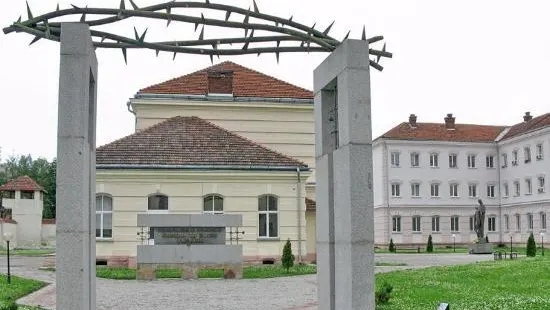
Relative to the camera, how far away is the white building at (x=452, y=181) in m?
67.0

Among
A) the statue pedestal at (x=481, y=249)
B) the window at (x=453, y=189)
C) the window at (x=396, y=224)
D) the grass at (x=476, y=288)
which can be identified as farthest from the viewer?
the window at (x=453, y=189)

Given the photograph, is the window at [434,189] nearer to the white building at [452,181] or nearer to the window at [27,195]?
the white building at [452,181]

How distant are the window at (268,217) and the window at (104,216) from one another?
663cm

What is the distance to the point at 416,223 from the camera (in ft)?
225

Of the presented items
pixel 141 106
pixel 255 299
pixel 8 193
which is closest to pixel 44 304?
pixel 255 299

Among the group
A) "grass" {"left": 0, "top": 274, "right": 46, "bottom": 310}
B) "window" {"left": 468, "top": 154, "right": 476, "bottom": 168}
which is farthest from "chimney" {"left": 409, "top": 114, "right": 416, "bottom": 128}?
"grass" {"left": 0, "top": 274, "right": 46, "bottom": 310}

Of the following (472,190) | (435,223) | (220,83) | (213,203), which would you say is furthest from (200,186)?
→ (472,190)

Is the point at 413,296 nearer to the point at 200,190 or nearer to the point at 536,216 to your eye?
the point at 200,190

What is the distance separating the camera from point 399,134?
227 feet

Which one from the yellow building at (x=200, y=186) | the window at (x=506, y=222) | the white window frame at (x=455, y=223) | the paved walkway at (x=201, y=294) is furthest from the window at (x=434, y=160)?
the paved walkway at (x=201, y=294)

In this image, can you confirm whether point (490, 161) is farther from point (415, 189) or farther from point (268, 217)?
point (268, 217)

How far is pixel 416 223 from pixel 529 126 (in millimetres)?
14710

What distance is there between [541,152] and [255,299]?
172 feet

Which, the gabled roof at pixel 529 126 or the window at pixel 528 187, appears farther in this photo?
the window at pixel 528 187
